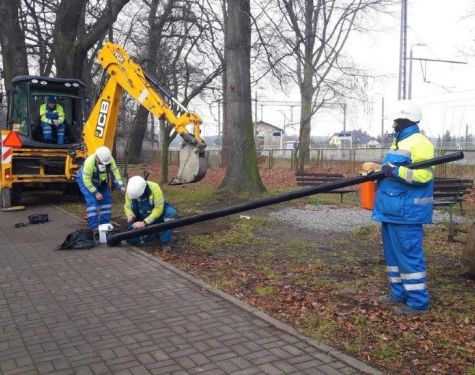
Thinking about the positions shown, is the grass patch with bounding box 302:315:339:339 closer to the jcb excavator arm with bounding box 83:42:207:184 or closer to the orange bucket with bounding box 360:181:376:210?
the orange bucket with bounding box 360:181:376:210

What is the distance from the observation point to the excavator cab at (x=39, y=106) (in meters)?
12.7

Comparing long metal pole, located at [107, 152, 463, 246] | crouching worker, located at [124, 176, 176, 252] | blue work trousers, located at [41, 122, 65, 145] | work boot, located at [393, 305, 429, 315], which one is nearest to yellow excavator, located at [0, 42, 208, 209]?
blue work trousers, located at [41, 122, 65, 145]

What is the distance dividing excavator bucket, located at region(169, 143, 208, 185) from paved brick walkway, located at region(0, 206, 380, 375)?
2440 millimetres

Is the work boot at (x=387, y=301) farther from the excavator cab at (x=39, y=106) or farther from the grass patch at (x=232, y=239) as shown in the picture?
the excavator cab at (x=39, y=106)

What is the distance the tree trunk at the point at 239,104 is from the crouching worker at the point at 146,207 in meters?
5.30

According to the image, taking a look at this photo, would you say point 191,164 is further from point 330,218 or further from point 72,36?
point 72,36

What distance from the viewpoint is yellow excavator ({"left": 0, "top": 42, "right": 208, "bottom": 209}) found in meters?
9.20

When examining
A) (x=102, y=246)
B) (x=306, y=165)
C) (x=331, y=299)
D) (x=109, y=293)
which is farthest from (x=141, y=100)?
(x=306, y=165)

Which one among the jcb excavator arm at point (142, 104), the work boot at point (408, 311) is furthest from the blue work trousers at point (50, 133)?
the work boot at point (408, 311)

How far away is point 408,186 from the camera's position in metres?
4.71

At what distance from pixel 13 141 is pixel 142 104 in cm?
383

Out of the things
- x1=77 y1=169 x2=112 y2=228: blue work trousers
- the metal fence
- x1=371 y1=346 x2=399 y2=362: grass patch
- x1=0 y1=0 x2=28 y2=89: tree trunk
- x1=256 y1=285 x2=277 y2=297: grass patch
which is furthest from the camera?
the metal fence

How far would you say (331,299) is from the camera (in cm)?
533

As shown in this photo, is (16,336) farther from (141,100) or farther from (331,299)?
(141,100)
